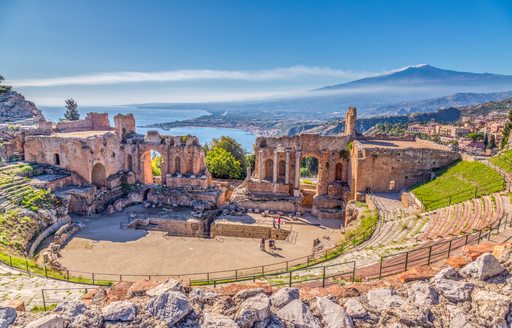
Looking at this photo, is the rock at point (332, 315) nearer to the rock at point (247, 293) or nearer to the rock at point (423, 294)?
the rock at point (247, 293)

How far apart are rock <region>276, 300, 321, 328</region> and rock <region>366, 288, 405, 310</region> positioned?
1319mm

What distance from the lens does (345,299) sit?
6680 millimetres

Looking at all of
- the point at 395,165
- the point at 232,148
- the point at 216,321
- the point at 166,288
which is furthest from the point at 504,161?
the point at 232,148

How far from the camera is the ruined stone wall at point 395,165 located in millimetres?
25703

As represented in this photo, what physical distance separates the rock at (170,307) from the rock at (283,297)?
1551 millimetres

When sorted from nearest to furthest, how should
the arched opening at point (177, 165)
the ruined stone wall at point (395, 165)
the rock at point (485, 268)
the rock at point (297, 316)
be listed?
the rock at point (297, 316), the rock at point (485, 268), the ruined stone wall at point (395, 165), the arched opening at point (177, 165)

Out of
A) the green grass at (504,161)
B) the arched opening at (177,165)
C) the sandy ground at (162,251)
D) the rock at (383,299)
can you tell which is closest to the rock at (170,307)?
the rock at (383,299)

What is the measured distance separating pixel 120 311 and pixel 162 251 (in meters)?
15.7

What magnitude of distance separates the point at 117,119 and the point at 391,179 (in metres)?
25.7

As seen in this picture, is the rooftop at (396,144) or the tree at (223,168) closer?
the rooftop at (396,144)

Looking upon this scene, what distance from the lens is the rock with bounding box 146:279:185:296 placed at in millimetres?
6322

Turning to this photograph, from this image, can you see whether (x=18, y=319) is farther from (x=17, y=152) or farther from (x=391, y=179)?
(x=17, y=152)

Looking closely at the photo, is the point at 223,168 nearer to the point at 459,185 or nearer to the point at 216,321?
the point at 459,185

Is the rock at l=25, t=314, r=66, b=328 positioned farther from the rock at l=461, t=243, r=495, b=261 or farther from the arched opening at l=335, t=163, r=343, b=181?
the arched opening at l=335, t=163, r=343, b=181
